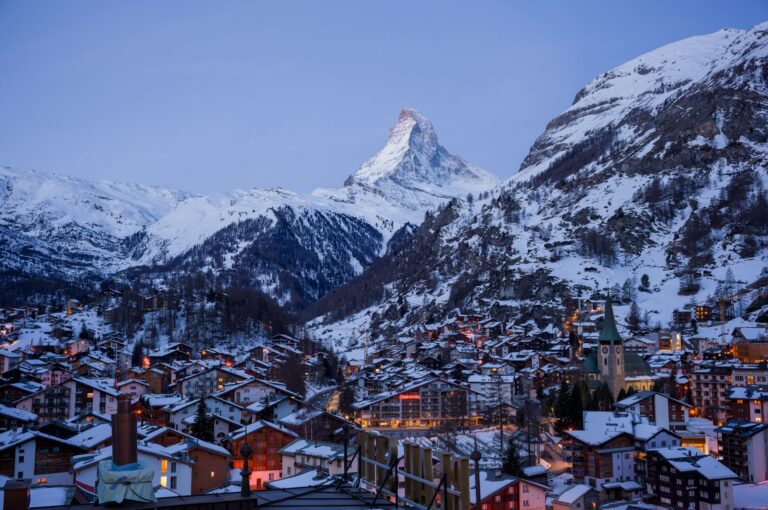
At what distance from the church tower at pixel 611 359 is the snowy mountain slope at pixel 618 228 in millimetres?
33597

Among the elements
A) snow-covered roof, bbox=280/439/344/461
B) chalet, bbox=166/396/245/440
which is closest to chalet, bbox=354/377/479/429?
chalet, bbox=166/396/245/440

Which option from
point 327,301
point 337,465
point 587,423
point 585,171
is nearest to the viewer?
point 337,465

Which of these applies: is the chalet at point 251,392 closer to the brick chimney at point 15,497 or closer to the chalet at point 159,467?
the chalet at point 159,467

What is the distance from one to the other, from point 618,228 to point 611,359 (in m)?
61.6

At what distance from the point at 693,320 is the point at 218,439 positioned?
7340 centimetres

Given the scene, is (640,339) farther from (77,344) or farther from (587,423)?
(77,344)

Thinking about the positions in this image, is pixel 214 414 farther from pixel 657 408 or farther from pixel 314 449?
pixel 657 408

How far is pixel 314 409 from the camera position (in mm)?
63156

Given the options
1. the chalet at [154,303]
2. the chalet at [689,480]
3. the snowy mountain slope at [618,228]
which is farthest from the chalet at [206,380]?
the snowy mountain slope at [618,228]

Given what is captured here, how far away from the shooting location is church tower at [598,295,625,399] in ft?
249

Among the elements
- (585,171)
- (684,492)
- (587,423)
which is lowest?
(684,492)

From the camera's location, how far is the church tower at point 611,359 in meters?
76.0

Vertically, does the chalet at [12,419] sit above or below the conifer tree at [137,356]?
below

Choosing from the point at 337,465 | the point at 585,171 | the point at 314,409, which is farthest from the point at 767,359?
the point at 585,171
